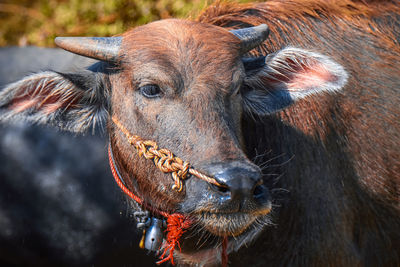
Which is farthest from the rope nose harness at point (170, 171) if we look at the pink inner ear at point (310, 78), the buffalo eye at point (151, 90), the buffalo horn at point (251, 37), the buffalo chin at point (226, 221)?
the pink inner ear at point (310, 78)

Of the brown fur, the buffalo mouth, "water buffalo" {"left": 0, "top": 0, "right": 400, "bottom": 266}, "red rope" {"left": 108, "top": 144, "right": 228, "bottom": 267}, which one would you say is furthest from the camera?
the brown fur

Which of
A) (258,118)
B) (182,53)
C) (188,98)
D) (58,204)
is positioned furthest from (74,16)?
(188,98)

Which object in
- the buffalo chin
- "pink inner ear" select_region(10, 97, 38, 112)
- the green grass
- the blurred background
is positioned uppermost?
"pink inner ear" select_region(10, 97, 38, 112)

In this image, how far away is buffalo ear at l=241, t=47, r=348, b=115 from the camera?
3.36 metres

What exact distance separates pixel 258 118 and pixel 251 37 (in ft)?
1.98

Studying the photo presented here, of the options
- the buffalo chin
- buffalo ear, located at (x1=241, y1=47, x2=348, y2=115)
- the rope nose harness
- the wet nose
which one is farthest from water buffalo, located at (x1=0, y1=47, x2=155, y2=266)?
the wet nose

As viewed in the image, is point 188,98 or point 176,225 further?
point 176,225

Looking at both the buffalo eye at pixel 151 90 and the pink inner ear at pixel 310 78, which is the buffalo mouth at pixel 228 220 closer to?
the buffalo eye at pixel 151 90

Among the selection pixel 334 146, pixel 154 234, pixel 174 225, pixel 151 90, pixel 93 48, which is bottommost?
pixel 154 234

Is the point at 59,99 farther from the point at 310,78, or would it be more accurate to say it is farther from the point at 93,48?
the point at 310,78

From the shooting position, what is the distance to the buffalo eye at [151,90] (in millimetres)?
3029

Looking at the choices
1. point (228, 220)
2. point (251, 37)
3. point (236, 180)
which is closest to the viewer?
point (236, 180)

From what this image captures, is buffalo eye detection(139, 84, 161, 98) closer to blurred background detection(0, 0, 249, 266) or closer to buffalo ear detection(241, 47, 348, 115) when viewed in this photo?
buffalo ear detection(241, 47, 348, 115)

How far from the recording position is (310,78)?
11.4 ft
